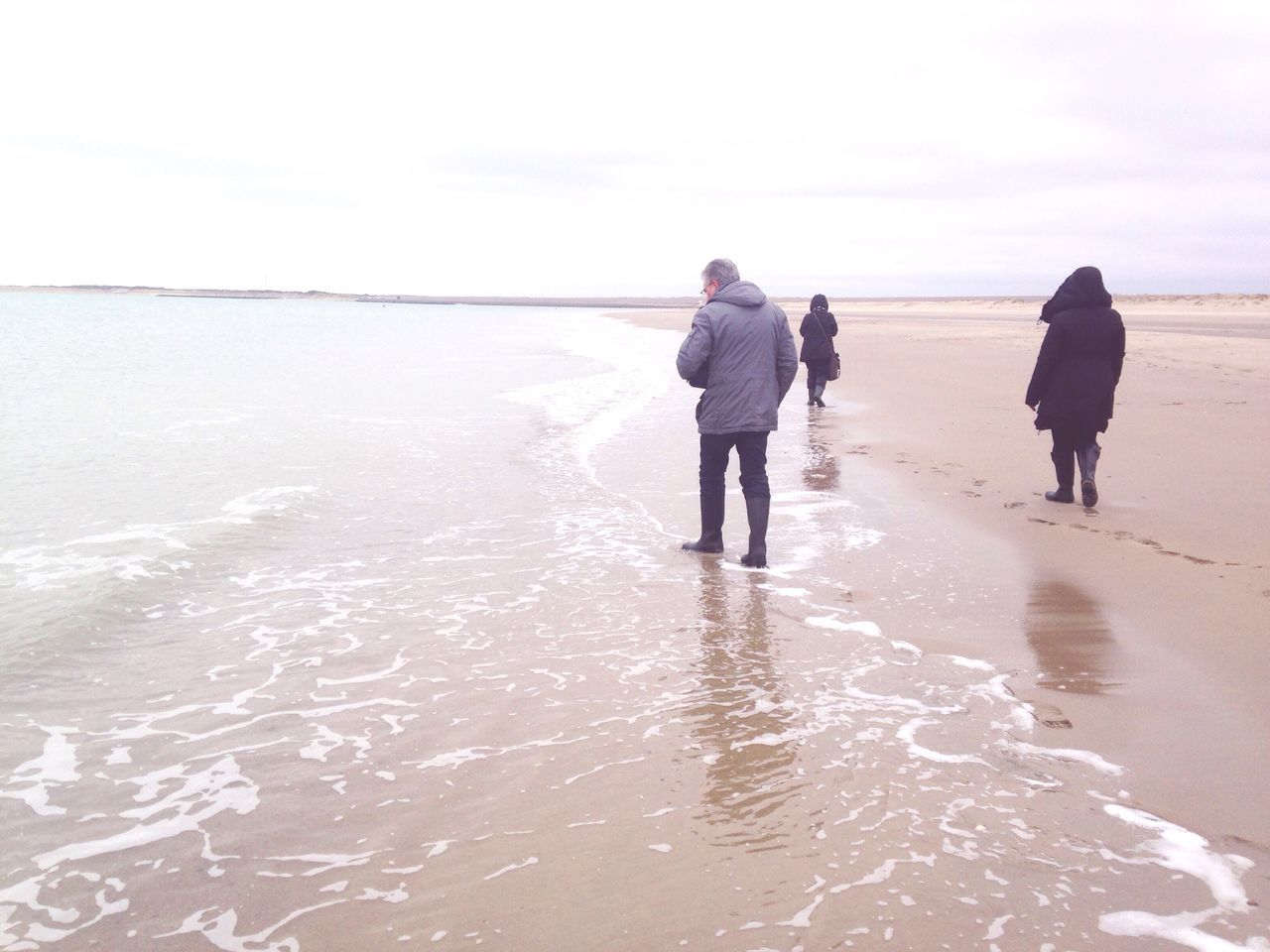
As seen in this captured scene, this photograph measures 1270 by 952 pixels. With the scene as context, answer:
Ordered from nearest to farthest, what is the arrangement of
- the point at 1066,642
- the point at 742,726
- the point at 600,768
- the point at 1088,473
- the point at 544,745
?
1. the point at 600,768
2. the point at 544,745
3. the point at 742,726
4. the point at 1066,642
5. the point at 1088,473

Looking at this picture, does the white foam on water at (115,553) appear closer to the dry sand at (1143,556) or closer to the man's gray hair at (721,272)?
the man's gray hair at (721,272)

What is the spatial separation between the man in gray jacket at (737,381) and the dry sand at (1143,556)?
195cm

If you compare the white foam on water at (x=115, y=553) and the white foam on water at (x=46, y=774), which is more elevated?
the white foam on water at (x=115, y=553)

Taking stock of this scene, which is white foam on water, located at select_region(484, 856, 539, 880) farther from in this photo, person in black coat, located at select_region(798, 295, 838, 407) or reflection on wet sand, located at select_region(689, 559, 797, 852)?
person in black coat, located at select_region(798, 295, 838, 407)

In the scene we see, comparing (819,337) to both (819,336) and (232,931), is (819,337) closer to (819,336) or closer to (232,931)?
(819,336)

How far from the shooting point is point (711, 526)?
6922 mm

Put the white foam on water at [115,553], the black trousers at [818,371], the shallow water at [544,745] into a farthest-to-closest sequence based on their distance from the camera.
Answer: the black trousers at [818,371] → the white foam on water at [115,553] → the shallow water at [544,745]

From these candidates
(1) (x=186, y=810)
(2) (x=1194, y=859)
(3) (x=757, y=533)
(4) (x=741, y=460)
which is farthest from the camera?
(4) (x=741, y=460)

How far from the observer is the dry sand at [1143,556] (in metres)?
3.66

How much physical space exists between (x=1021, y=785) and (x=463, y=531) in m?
5.14

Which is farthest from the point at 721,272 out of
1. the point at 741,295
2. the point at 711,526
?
the point at 711,526

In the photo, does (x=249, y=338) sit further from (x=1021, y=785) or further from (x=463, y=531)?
(x=1021, y=785)

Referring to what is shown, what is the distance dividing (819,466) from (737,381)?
395 cm

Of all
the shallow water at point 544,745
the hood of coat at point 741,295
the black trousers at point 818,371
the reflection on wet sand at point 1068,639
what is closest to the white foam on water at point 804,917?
the shallow water at point 544,745
